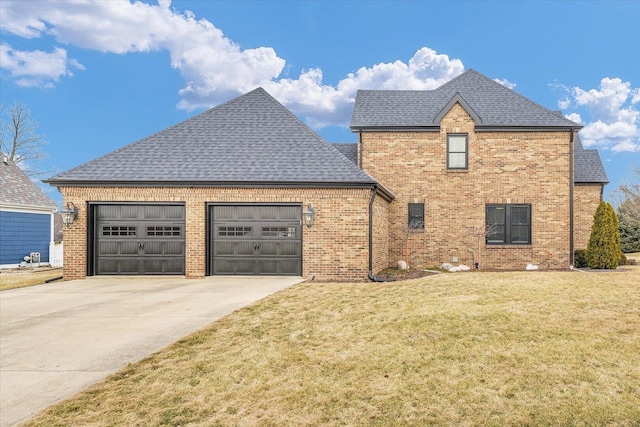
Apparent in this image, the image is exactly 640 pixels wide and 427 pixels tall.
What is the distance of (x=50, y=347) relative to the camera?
6090 mm

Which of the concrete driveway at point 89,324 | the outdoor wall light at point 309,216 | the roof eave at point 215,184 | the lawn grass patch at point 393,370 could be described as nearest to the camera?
the lawn grass patch at point 393,370

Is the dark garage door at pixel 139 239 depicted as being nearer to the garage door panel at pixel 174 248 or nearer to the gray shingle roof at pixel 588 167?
the garage door panel at pixel 174 248

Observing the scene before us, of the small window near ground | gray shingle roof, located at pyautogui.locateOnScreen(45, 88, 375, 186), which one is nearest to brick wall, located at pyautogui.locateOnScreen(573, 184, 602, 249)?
gray shingle roof, located at pyautogui.locateOnScreen(45, 88, 375, 186)

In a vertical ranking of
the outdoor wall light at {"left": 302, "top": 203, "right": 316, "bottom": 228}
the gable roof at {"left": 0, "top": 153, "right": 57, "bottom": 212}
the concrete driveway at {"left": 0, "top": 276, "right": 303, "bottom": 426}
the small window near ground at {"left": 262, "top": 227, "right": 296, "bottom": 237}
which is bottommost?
the concrete driveway at {"left": 0, "top": 276, "right": 303, "bottom": 426}

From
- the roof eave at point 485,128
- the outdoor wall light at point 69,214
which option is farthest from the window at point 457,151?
the outdoor wall light at point 69,214

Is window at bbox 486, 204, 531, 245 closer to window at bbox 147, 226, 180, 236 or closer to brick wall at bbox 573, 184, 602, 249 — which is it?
brick wall at bbox 573, 184, 602, 249

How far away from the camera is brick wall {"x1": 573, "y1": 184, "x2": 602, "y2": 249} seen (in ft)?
65.6

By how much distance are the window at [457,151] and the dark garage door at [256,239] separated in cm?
778

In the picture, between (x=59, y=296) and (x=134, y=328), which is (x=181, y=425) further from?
(x=59, y=296)

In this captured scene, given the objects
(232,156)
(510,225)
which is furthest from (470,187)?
(232,156)

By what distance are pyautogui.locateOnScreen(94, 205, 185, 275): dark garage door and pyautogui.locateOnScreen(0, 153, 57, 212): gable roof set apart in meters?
10.4

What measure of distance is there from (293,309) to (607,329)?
5868 mm

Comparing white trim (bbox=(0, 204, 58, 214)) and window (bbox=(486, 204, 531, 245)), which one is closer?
window (bbox=(486, 204, 531, 245))

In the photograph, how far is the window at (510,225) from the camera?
667 inches
